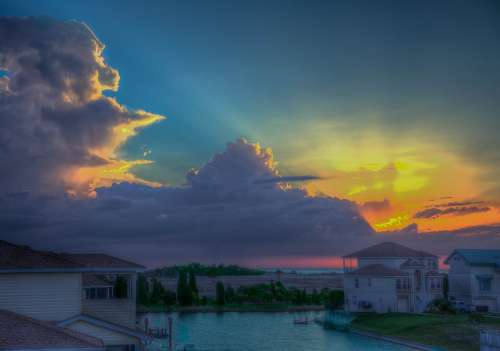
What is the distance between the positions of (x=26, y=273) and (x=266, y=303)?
7068 cm

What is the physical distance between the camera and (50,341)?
65.3 ft

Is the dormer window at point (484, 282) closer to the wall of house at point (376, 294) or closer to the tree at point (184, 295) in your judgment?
the wall of house at point (376, 294)

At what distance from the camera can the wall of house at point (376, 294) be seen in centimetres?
6681

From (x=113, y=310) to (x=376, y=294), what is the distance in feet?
154

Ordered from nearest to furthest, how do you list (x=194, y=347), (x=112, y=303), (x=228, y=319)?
(x=112, y=303)
(x=194, y=347)
(x=228, y=319)

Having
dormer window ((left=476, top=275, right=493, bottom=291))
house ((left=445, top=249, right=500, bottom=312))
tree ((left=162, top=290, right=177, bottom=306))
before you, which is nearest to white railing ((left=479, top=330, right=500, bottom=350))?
house ((left=445, top=249, right=500, bottom=312))

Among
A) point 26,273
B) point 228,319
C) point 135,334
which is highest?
point 26,273

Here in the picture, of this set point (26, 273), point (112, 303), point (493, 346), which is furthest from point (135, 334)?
point (493, 346)

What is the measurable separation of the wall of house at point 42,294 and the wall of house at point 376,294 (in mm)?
48068

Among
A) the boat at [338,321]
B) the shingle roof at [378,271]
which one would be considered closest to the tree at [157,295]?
the boat at [338,321]

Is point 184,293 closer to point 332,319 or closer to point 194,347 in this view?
point 332,319

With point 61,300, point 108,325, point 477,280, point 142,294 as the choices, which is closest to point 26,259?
point 61,300

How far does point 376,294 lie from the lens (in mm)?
67688

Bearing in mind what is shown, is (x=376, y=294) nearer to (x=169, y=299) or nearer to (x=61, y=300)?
(x=169, y=299)
